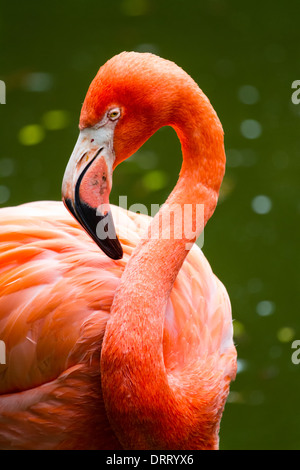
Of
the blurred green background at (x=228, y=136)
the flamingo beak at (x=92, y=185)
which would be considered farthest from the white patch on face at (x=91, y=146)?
the blurred green background at (x=228, y=136)

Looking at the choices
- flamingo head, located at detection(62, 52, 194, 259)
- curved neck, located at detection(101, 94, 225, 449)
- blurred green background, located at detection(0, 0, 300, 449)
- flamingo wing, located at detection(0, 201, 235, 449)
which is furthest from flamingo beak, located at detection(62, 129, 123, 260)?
blurred green background, located at detection(0, 0, 300, 449)

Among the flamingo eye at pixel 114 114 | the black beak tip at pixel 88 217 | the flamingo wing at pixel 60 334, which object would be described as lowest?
the flamingo wing at pixel 60 334

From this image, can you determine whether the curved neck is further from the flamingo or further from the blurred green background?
the blurred green background

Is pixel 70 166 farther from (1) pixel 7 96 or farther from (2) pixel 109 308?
(1) pixel 7 96

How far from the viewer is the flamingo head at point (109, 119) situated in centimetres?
241

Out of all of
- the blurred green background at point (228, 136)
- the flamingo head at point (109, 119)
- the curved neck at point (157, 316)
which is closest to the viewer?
the flamingo head at point (109, 119)

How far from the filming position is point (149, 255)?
263 centimetres

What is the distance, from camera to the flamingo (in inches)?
97.0

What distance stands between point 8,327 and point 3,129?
9.85ft

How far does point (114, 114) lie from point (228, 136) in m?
3.06

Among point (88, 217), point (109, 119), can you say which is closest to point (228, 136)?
point (109, 119)

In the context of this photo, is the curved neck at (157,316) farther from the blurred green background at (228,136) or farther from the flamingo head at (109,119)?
the blurred green background at (228,136)
